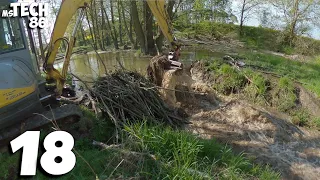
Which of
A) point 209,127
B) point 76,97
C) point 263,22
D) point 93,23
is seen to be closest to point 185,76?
point 209,127

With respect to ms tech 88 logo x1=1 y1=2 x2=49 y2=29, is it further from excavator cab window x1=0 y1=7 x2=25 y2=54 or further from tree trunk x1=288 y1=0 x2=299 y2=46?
tree trunk x1=288 y1=0 x2=299 y2=46

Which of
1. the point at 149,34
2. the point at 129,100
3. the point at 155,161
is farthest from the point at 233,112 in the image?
the point at 149,34

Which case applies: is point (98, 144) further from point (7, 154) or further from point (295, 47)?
point (295, 47)

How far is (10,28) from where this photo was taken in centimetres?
482

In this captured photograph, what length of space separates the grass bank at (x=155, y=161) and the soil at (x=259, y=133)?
2.86ft

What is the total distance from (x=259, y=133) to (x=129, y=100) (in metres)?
3.01

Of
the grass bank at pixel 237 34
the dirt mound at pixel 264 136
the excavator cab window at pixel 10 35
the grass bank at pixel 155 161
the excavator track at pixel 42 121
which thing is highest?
the excavator cab window at pixel 10 35

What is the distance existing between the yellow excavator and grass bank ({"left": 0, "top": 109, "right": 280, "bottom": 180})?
66 centimetres

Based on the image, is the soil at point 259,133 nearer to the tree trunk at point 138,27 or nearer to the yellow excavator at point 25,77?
Result: the yellow excavator at point 25,77

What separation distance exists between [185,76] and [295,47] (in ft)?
44.8

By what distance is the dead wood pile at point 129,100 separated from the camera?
540 centimetres

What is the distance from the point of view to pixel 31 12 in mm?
5164

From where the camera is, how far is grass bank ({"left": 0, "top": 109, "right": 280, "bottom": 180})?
3.62 metres

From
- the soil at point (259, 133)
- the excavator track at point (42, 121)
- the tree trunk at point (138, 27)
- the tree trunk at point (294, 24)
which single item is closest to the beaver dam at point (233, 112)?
the soil at point (259, 133)
